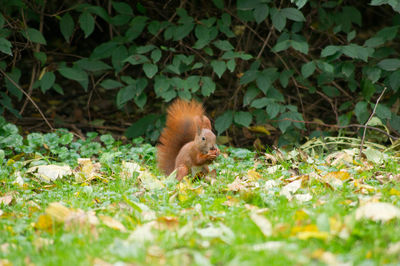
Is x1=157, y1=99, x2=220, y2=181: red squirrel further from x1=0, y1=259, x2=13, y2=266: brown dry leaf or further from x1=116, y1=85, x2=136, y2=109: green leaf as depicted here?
x1=0, y1=259, x2=13, y2=266: brown dry leaf

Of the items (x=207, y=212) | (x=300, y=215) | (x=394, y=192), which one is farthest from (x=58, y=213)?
(x=394, y=192)

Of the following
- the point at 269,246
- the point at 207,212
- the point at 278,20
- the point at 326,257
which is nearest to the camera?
the point at 326,257

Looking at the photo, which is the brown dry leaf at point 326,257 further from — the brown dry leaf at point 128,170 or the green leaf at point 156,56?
the green leaf at point 156,56

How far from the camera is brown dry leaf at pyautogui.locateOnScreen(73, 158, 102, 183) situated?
2.93 metres

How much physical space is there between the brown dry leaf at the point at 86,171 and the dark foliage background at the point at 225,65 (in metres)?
0.80

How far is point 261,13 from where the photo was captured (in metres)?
3.63

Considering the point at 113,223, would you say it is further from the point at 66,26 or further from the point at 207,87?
the point at 66,26

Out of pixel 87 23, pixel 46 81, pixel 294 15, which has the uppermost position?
pixel 294 15

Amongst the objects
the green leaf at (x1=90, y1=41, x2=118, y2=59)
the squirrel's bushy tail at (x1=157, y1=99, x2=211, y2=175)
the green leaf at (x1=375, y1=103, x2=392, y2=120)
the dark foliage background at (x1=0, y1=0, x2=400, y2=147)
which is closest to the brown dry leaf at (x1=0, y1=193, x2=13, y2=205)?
the squirrel's bushy tail at (x1=157, y1=99, x2=211, y2=175)

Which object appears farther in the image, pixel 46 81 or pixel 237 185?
pixel 46 81

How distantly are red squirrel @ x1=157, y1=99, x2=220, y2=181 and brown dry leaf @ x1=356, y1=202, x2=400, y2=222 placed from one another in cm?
114

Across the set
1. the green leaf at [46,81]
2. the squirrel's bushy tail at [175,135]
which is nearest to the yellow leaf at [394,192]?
the squirrel's bushy tail at [175,135]

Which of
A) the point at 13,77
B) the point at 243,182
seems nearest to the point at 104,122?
the point at 13,77

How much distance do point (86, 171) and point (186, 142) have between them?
682 mm
